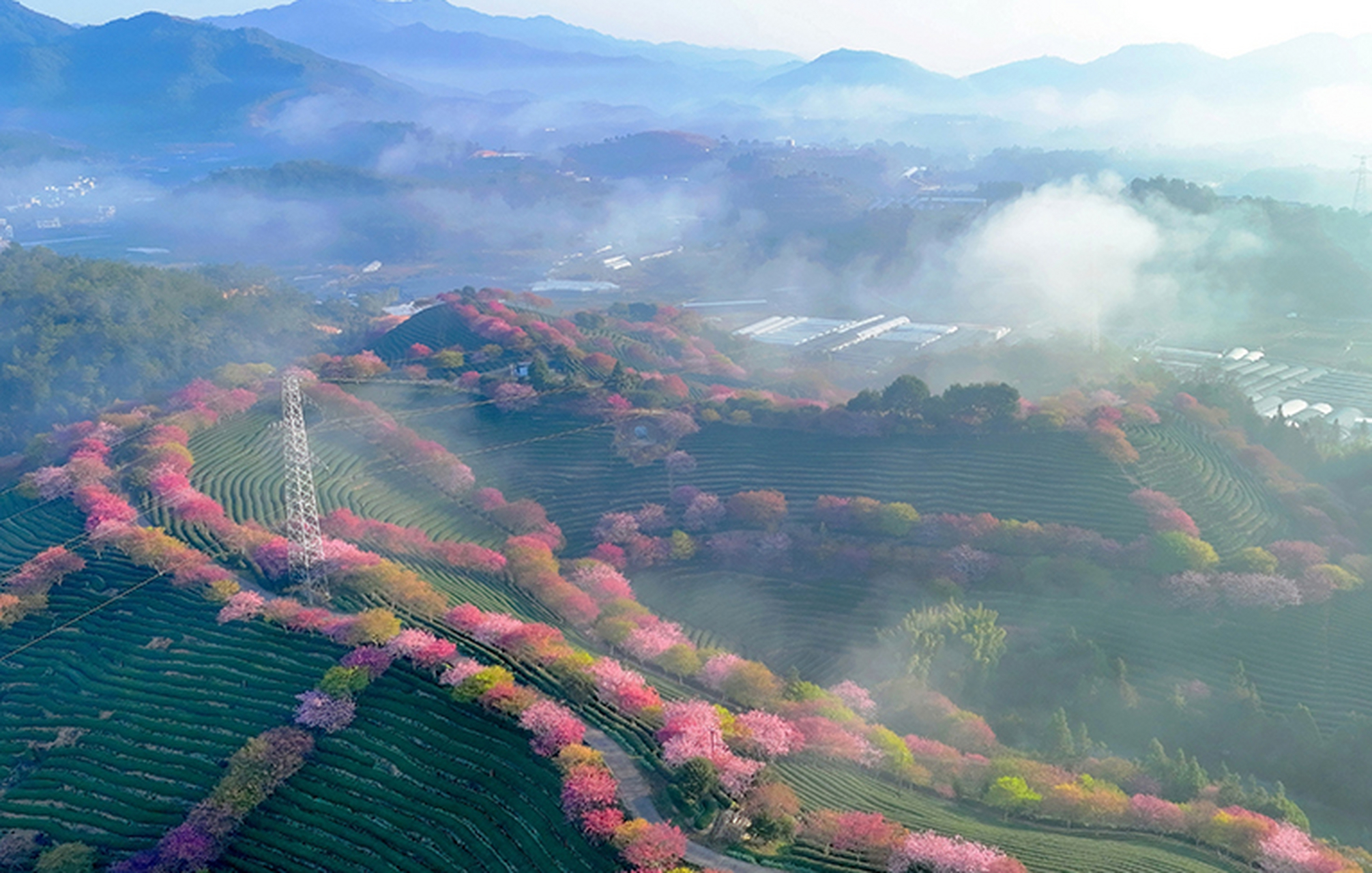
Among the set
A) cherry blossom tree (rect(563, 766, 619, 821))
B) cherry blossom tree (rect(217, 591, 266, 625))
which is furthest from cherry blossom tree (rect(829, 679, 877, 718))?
cherry blossom tree (rect(217, 591, 266, 625))

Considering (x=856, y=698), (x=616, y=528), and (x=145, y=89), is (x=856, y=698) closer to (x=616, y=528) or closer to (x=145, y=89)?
(x=616, y=528)

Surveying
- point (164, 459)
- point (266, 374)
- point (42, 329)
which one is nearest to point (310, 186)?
point (42, 329)

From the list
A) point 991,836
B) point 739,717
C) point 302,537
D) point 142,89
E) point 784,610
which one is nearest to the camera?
point 991,836

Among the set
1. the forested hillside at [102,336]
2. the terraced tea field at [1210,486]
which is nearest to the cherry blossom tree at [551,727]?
the terraced tea field at [1210,486]

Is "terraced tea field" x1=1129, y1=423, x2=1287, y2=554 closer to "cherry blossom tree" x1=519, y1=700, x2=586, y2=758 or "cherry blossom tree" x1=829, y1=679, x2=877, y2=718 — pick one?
"cherry blossom tree" x1=829, y1=679, x2=877, y2=718

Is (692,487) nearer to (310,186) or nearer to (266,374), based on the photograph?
(266,374)

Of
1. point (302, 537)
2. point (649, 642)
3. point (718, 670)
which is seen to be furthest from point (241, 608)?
point (718, 670)
